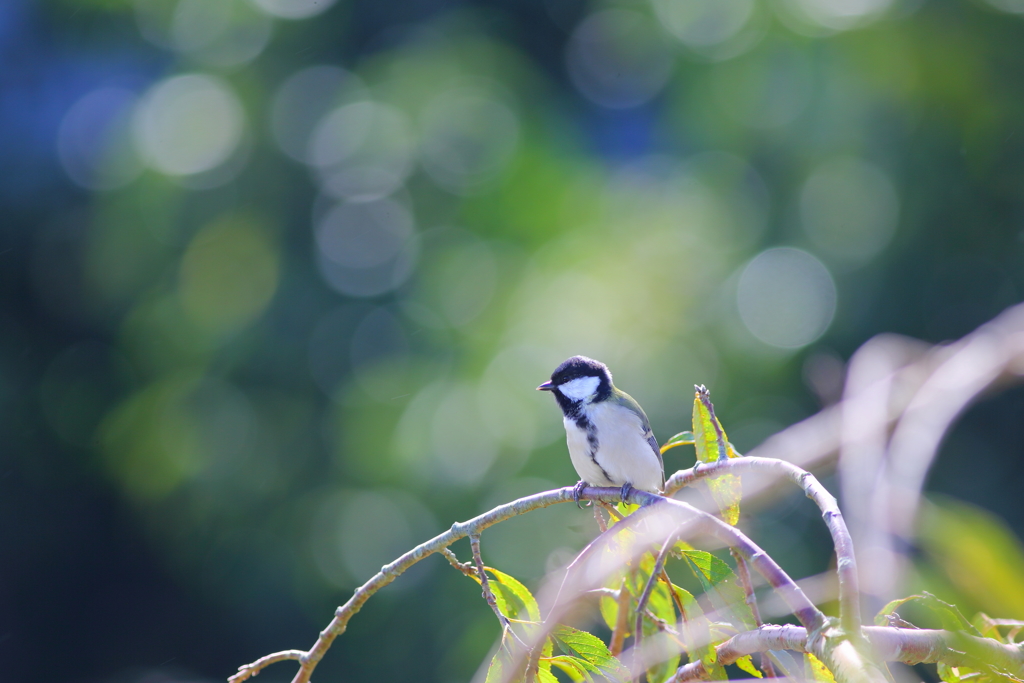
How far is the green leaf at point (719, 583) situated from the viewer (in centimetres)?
61

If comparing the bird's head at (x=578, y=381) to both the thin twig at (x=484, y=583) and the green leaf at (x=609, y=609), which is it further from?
the thin twig at (x=484, y=583)

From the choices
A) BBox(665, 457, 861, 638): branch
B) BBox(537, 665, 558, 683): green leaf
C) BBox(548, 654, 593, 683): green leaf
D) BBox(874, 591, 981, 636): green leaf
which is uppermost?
BBox(665, 457, 861, 638): branch

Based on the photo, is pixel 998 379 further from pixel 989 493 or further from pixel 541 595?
pixel 989 493

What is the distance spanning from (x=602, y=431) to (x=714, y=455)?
76 cm

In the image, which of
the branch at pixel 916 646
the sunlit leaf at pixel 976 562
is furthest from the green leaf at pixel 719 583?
the sunlit leaf at pixel 976 562

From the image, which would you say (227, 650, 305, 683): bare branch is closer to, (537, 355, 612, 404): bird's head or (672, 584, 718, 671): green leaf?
(672, 584, 718, 671): green leaf

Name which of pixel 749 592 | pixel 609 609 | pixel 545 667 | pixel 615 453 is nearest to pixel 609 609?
→ pixel 609 609


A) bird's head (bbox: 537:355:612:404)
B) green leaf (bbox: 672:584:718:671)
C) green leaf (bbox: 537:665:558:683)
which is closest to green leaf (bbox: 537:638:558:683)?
green leaf (bbox: 537:665:558:683)

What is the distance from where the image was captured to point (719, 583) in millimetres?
646

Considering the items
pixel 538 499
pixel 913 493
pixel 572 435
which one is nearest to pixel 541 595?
pixel 538 499

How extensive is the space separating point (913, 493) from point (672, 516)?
18 centimetres

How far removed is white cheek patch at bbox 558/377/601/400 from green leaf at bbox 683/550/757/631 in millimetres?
874

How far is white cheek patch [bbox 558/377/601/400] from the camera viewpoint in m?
1.55

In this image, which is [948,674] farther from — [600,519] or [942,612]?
[600,519]
